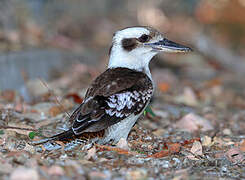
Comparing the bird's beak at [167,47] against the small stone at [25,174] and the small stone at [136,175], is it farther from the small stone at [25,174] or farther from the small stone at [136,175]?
the small stone at [25,174]

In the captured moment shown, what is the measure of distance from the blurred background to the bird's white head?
2.59 metres

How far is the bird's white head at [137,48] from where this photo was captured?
4582 millimetres

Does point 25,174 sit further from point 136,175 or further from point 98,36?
point 98,36

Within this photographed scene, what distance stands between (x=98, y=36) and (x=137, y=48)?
6562 millimetres

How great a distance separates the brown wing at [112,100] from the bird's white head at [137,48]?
17cm

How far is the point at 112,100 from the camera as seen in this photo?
13.4 ft

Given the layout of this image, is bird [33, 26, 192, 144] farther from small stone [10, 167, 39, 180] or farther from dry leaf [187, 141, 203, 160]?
small stone [10, 167, 39, 180]

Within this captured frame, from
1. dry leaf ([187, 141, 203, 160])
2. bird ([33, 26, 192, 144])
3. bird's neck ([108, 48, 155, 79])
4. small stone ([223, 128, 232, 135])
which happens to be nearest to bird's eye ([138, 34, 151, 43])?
bird ([33, 26, 192, 144])

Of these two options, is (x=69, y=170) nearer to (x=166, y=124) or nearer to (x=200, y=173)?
(x=200, y=173)

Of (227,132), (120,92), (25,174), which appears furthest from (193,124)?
(25,174)

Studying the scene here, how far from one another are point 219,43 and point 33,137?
21.5 ft

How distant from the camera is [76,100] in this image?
599 cm

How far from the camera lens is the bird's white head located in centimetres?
458

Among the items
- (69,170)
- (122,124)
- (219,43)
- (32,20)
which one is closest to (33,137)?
(122,124)
